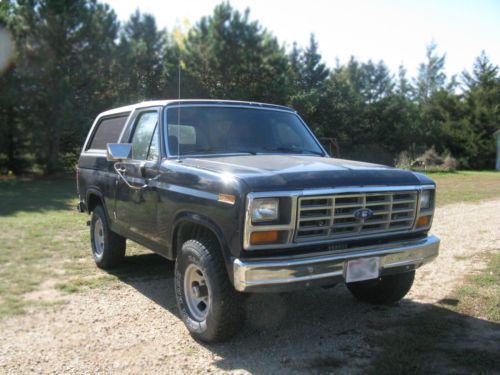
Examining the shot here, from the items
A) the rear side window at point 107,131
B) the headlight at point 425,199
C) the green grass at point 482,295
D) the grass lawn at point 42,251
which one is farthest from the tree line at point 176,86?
the headlight at point 425,199

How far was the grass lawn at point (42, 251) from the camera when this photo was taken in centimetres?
571

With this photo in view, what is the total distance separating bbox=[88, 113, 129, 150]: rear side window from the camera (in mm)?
6105

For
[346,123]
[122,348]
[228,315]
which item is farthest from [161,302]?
[346,123]

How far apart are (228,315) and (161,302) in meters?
1.60

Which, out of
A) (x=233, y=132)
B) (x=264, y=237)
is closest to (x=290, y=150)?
Answer: (x=233, y=132)

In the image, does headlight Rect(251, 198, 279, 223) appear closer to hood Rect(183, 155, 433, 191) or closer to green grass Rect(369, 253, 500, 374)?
hood Rect(183, 155, 433, 191)

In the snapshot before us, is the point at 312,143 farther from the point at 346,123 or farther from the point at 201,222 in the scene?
the point at 346,123

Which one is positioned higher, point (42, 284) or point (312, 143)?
point (312, 143)

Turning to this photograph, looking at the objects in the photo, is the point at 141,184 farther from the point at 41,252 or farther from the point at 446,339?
the point at 41,252

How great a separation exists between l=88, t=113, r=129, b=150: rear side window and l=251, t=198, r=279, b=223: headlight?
302 cm

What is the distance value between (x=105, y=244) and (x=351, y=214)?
3.59 metres

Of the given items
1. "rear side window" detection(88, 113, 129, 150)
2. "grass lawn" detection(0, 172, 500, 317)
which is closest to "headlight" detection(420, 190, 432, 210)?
"rear side window" detection(88, 113, 129, 150)

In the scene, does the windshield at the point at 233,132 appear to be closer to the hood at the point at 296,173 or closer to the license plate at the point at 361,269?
the hood at the point at 296,173

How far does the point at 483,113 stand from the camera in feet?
128
